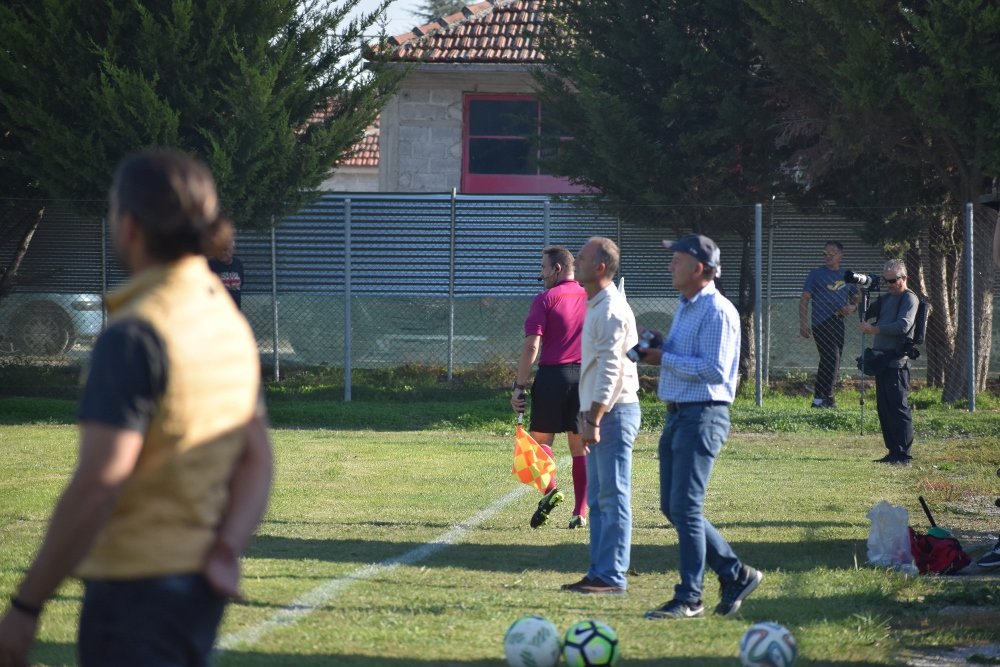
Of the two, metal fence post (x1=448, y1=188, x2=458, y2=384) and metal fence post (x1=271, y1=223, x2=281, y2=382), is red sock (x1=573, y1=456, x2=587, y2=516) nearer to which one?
metal fence post (x1=448, y1=188, x2=458, y2=384)

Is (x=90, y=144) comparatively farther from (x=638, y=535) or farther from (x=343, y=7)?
(x=638, y=535)

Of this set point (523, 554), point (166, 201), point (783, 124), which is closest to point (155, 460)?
point (166, 201)

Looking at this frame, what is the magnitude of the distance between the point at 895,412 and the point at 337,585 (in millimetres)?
7558

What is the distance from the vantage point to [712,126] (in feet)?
59.9

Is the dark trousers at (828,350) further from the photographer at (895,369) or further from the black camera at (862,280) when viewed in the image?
the photographer at (895,369)

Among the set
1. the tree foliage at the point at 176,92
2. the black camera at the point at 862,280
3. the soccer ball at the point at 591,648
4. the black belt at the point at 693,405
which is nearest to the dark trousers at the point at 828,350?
the black camera at the point at 862,280

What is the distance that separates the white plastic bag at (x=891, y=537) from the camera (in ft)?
25.7

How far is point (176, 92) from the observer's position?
1703 cm

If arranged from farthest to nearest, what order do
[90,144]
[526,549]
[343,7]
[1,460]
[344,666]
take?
[343,7]
[90,144]
[1,460]
[526,549]
[344,666]

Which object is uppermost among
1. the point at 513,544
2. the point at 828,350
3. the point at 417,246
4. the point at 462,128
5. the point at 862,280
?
the point at 462,128

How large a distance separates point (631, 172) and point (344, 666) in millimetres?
13468

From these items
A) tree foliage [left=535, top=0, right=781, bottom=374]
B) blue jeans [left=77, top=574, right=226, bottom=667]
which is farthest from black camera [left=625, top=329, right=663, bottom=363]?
tree foliage [left=535, top=0, right=781, bottom=374]

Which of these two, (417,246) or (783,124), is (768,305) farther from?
(417,246)

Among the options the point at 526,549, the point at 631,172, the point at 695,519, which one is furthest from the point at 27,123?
the point at 695,519
